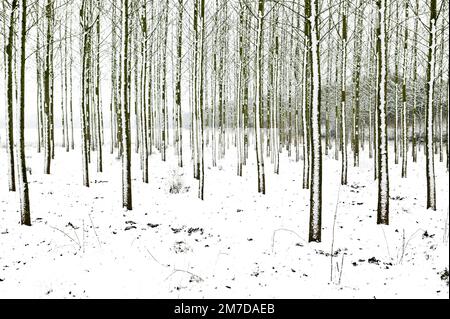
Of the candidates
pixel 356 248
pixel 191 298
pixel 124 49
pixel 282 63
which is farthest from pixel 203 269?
pixel 282 63

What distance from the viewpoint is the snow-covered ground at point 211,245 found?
5.80m

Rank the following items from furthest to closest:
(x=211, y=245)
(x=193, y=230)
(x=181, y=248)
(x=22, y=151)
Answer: (x=193, y=230) → (x=22, y=151) → (x=211, y=245) → (x=181, y=248)

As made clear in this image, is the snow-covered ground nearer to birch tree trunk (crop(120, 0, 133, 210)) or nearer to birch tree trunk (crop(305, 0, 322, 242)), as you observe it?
birch tree trunk (crop(305, 0, 322, 242))

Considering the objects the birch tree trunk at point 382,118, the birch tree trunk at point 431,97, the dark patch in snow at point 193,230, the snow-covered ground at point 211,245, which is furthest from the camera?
the birch tree trunk at point 431,97

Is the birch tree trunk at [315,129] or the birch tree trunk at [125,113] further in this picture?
the birch tree trunk at [125,113]

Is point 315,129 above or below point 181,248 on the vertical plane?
above

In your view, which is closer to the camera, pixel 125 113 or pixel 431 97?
pixel 125 113

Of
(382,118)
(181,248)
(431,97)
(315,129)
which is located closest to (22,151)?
(181,248)

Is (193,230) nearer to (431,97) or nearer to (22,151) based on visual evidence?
(22,151)

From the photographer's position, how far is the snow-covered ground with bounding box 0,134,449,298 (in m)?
5.80

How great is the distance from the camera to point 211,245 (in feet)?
26.5

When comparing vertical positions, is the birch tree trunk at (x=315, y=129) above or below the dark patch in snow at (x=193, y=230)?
above

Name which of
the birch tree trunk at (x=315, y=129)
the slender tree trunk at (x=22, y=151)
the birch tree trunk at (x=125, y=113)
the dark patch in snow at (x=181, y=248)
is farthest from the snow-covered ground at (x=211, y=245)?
the birch tree trunk at (x=125, y=113)

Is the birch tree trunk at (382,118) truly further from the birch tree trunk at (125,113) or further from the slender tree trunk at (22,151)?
the slender tree trunk at (22,151)
